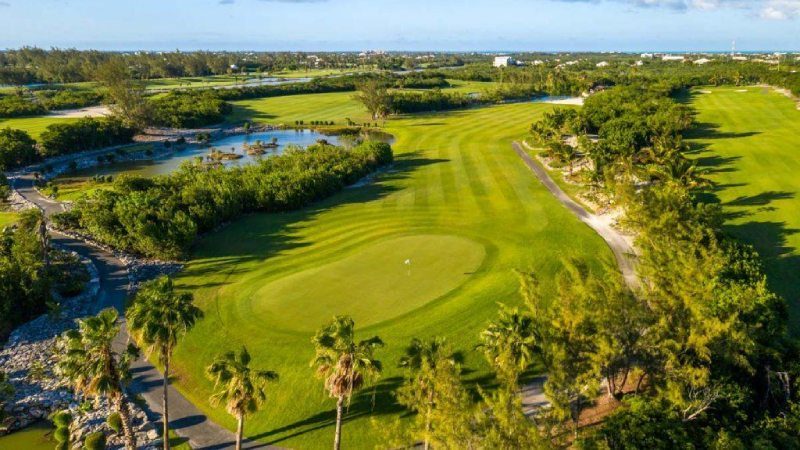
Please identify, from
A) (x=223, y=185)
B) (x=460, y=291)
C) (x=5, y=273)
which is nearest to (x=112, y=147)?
(x=223, y=185)

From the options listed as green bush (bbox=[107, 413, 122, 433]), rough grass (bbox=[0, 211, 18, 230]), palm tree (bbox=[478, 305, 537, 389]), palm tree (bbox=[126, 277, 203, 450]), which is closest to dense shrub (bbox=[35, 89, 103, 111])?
rough grass (bbox=[0, 211, 18, 230])

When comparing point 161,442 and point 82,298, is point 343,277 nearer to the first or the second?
point 161,442

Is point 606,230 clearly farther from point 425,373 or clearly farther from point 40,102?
point 40,102

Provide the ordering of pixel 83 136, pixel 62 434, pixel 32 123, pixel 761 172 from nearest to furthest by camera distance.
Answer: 1. pixel 62 434
2. pixel 761 172
3. pixel 83 136
4. pixel 32 123

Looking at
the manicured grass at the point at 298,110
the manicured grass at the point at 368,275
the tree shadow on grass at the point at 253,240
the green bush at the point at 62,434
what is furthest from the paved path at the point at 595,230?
the manicured grass at the point at 298,110

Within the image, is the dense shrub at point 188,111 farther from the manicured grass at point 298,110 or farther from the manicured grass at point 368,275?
the manicured grass at point 368,275

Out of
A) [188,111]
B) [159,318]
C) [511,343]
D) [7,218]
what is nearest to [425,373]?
[511,343]
